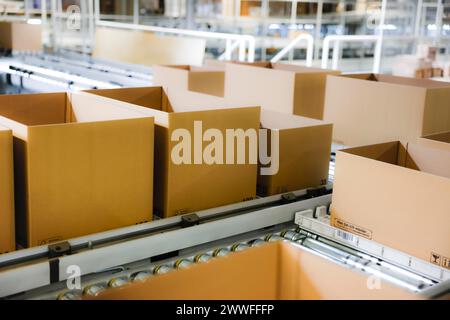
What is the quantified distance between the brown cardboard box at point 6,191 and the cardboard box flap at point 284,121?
2.78ft

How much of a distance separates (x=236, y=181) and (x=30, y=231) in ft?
1.94

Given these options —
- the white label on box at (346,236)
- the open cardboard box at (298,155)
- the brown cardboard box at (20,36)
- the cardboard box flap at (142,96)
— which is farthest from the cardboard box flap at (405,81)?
the brown cardboard box at (20,36)

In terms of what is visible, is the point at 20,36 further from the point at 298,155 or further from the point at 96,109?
the point at 298,155

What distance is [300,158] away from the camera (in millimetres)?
1699

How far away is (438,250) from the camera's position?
4.08 feet

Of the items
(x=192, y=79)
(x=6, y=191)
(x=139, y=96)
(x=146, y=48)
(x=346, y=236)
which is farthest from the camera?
(x=146, y=48)

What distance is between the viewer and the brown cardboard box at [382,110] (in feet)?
6.52

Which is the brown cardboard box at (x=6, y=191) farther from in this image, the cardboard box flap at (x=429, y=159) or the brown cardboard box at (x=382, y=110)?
the brown cardboard box at (x=382, y=110)

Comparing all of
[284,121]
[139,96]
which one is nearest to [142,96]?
[139,96]

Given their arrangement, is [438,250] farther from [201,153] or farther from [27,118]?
[27,118]

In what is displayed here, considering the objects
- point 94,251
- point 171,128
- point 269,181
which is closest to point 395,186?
point 269,181

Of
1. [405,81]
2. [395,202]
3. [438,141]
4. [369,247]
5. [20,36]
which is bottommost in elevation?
[369,247]

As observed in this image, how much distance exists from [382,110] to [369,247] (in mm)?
861

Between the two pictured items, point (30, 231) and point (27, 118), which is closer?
point (30, 231)
